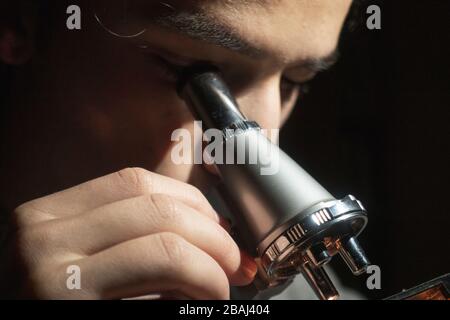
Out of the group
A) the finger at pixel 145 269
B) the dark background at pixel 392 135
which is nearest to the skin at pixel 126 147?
the finger at pixel 145 269

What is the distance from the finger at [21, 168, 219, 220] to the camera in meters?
0.56

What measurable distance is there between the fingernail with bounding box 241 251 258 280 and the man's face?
17cm

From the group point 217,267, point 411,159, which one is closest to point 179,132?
point 217,267

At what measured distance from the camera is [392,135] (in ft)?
3.77

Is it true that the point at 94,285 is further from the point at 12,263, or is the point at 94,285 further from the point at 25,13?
the point at 25,13

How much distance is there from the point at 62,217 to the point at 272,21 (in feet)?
1.19

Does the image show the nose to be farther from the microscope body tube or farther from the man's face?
the microscope body tube

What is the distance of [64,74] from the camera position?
731mm

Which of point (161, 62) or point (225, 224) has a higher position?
point (161, 62)

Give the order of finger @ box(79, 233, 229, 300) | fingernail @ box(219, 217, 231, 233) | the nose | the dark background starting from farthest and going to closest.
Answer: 1. the dark background
2. the nose
3. fingernail @ box(219, 217, 231, 233)
4. finger @ box(79, 233, 229, 300)

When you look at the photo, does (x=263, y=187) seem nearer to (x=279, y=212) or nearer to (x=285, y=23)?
(x=279, y=212)

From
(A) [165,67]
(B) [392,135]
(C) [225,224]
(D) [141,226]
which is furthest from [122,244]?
(B) [392,135]

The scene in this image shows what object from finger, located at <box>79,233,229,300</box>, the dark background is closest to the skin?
finger, located at <box>79,233,229,300</box>

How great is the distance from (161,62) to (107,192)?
0.21 m
